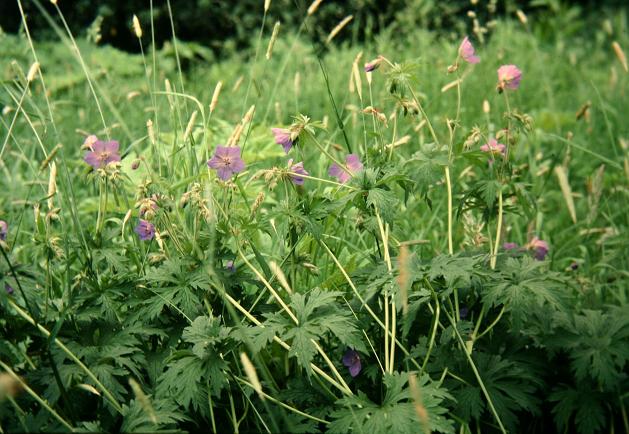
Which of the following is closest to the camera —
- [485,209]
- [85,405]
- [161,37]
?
[85,405]

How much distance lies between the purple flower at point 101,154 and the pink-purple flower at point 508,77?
839 mm

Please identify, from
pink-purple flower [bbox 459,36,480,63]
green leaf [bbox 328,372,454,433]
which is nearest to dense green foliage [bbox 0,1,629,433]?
green leaf [bbox 328,372,454,433]

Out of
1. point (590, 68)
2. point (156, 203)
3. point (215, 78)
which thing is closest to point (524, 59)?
point (590, 68)

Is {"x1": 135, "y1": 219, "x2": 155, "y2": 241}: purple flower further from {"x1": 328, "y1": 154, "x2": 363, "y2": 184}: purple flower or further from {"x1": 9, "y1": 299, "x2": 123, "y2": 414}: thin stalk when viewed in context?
{"x1": 328, "y1": 154, "x2": 363, "y2": 184}: purple flower

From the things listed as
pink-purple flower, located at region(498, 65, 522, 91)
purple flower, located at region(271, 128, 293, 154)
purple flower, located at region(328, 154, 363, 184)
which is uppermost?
pink-purple flower, located at region(498, 65, 522, 91)

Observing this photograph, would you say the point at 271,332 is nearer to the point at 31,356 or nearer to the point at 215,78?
the point at 31,356

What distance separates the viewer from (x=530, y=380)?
154 cm

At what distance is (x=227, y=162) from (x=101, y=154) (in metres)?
0.29

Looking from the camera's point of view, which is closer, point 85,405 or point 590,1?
point 85,405

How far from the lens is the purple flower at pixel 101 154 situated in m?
1.51

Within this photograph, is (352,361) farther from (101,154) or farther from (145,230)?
(101,154)

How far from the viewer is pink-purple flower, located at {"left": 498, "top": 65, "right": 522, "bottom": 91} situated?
1.61 metres

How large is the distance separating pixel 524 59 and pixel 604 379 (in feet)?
12.3

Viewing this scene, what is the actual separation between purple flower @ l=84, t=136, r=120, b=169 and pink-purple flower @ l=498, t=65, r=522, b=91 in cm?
84
